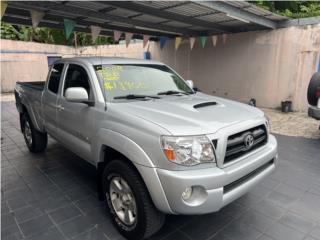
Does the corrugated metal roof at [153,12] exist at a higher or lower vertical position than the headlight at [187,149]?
higher

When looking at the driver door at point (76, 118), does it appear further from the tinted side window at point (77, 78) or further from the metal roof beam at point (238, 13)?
the metal roof beam at point (238, 13)

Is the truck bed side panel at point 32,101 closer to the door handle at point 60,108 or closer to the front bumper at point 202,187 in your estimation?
the door handle at point 60,108

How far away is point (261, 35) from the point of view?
29.0 feet

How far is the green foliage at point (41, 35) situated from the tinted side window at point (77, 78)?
1498 centimetres

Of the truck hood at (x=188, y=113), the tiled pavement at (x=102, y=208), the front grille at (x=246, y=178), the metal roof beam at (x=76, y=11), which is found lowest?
the tiled pavement at (x=102, y=208)

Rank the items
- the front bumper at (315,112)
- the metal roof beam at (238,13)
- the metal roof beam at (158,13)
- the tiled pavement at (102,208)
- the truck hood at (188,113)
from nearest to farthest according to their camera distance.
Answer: the truck hood at (188,113), the tiled pavement at (102,208), the front bumper at (315,112), the metal roof beam at (158,13), the metal roof beam at (238,13)

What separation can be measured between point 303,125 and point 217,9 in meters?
3.88

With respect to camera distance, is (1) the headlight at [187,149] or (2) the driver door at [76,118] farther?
(2) the driver door at [76,118]

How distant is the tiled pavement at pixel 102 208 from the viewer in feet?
8.33

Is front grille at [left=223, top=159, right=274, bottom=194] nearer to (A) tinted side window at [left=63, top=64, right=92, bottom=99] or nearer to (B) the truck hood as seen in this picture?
(B) the truck hood

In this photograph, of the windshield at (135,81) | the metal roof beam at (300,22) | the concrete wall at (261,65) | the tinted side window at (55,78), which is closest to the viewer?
the windshield at (135,81)

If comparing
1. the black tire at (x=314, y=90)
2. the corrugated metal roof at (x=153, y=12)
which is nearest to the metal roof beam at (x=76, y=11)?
the corrugated metal roof at (x=153, y=12)

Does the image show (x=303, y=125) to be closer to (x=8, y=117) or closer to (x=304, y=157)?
(x=304, y=157)

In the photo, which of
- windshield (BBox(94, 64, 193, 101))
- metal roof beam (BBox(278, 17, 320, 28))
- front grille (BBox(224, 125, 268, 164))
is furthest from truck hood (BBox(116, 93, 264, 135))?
metal roof beam (BBox(278, 17, 320, 28))
